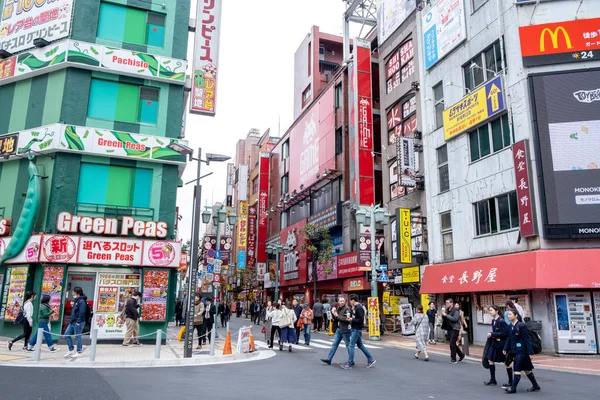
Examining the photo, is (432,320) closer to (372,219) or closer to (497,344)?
(372,219)

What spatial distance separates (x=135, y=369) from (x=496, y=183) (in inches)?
629

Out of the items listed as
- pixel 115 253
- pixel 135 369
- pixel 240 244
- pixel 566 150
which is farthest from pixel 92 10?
pixel 240 244

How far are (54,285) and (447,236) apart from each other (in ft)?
58.4

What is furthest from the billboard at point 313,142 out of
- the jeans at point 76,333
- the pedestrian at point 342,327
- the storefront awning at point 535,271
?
the jeans at point 76,333

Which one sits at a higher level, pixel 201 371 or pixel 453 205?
pixel 453 205

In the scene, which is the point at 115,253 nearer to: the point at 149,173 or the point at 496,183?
the point at 149,173

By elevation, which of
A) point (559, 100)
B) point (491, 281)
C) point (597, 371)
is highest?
point (559, 100)

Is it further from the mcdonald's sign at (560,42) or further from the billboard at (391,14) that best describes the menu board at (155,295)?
the billboard at (391,14)

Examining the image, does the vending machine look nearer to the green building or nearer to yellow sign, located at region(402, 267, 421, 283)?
yellow sign, located at region(402, 267, 421, 283)

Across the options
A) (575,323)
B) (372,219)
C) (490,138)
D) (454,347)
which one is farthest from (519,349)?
(372,219)

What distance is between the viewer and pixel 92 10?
70.0ft

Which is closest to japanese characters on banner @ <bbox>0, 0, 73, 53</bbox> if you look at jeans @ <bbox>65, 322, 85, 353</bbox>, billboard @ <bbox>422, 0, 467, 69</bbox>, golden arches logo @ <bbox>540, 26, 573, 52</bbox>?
jeans @ <bbox>65, 322, 85, 353</bbox>

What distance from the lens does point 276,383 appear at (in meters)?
10.2

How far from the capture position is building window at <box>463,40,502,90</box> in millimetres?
21391
